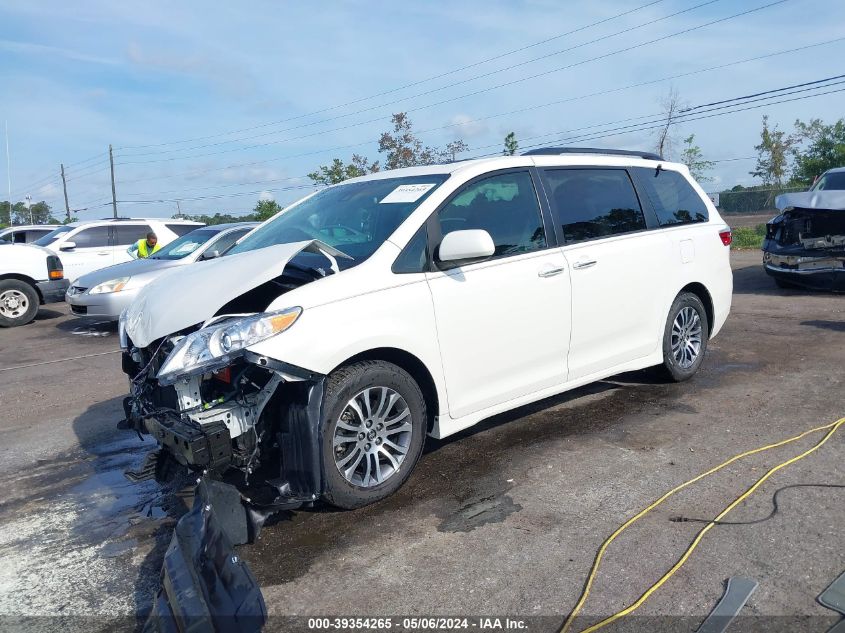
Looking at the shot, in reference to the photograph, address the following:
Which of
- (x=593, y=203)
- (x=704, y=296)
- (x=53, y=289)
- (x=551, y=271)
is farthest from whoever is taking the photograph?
(x=53, y=289)

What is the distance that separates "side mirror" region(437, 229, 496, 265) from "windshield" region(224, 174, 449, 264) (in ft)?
1.11

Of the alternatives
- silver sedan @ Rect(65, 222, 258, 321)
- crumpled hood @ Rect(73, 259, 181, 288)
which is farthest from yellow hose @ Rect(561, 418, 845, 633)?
crumpled hood @ Rect(73, 259, 181, 288)

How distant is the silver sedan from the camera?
10.6m

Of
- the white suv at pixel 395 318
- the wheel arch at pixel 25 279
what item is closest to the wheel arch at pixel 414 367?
the white suv at pixel 395 318

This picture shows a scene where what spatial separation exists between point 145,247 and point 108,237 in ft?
6.99

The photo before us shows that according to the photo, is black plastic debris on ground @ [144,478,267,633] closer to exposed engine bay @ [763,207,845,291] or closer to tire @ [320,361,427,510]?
tire @ [320,361,427,510]

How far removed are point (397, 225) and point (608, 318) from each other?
1.87 m

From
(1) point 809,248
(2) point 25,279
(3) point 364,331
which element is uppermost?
(2) point 25,279

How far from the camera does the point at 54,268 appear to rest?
12.8 m

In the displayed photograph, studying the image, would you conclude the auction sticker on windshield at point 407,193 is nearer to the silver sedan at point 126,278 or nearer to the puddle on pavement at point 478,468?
the puddle on pavement at point 478,468

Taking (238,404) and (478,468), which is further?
(478,468)

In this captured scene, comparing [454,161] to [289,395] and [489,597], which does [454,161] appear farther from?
[489,597]

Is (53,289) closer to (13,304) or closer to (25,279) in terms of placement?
(25,279)

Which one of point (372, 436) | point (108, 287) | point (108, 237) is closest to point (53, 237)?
point (108, 237)
